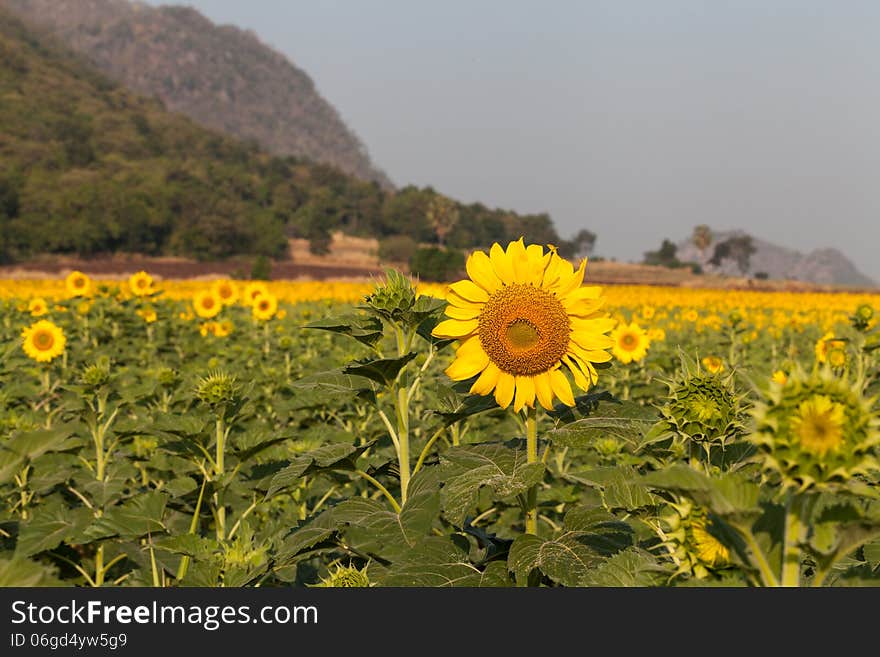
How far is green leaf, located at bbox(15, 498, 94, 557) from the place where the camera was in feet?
11.1

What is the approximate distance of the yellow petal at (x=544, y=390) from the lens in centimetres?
249

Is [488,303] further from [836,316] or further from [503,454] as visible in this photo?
[836,316]

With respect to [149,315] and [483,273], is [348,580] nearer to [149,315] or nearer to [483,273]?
[483,273]

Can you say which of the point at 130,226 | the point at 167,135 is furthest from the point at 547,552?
the point at 167,135

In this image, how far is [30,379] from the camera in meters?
9.86

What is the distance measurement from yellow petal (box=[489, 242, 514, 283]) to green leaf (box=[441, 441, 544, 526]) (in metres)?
0.59

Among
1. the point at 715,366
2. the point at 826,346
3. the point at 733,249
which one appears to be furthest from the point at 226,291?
the point at 733,249

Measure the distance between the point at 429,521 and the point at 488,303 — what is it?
77cm

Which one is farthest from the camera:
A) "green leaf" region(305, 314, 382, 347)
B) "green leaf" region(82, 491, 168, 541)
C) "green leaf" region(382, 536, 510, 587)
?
"green leaf" region(82, 491, 168, 541)

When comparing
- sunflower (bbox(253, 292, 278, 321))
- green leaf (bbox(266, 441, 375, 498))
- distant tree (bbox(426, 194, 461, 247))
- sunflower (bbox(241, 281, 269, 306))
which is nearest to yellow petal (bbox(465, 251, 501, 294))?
green leaf (bbox(266, 441, 375, 498))

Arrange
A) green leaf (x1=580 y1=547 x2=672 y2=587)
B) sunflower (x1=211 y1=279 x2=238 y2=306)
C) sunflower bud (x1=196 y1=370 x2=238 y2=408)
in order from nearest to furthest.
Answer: green leaf (x1=580 y1=547 x2=672 y2=587)
sunflower bud (x1=196 y1=370 x2=238 y2=408)
sunflower (x1=211 y1=279 x2=238 y2=306)

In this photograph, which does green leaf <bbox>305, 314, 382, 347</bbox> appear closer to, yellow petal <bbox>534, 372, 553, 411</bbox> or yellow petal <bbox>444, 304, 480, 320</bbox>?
yellow petal <bbox>444, 304, 480, 320</bbox>

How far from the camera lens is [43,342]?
28.2ft

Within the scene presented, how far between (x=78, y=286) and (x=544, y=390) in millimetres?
12019
